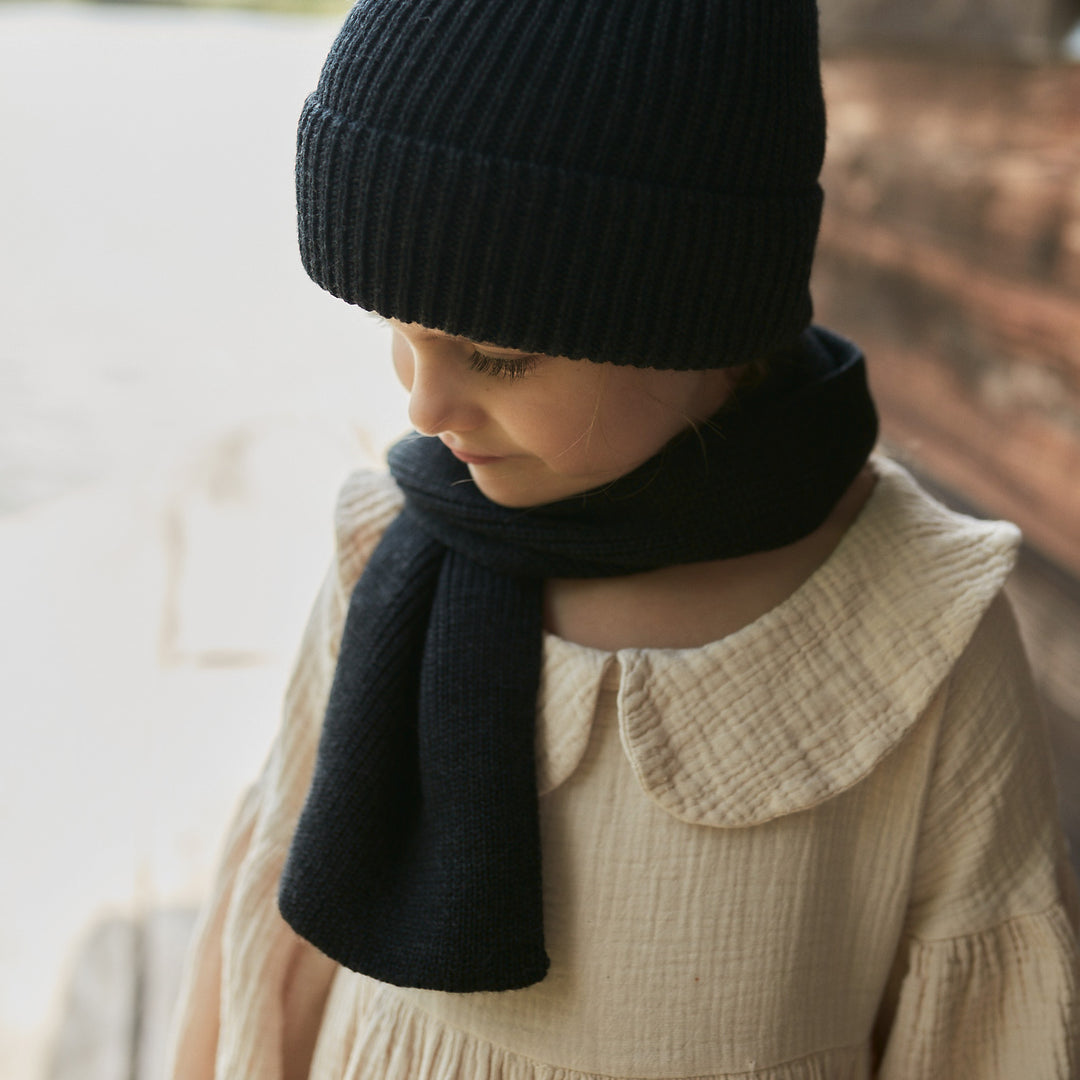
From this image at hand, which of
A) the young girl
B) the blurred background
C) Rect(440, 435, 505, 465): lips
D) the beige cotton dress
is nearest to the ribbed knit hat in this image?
the young girl

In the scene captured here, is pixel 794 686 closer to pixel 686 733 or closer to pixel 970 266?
pixel 686 733

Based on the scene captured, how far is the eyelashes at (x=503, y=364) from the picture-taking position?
2.33 ft

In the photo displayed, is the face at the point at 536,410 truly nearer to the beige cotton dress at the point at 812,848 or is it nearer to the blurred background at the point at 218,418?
the beige cotton dress at the point at 812,848

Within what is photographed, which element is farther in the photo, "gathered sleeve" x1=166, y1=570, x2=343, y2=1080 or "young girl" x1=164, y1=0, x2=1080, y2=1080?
"gathered sleeve" x1=166, y1=570, x2=343, y2=1080

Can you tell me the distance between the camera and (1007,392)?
158 cm

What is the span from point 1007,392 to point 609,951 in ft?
3.53

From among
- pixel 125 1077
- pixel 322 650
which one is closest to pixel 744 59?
pixel 322 650

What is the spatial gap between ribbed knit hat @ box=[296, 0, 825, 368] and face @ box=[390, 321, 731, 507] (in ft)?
0.14

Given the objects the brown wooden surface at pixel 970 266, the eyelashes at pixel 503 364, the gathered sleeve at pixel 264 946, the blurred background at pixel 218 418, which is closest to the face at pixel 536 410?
the eyelashes at pixel 503 364

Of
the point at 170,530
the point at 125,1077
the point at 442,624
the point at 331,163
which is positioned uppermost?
the point at 331,163

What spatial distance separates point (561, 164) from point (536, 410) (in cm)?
15

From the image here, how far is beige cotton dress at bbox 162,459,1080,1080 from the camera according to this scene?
78 centimetres

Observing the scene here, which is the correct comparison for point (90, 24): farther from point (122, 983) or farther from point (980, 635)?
point (980, 635)

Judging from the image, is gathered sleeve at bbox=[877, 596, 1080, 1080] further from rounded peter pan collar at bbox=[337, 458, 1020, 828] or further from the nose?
the nose
